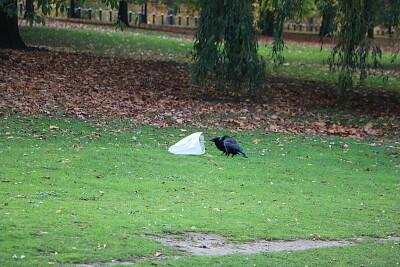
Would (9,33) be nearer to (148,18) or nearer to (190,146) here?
(190,146)


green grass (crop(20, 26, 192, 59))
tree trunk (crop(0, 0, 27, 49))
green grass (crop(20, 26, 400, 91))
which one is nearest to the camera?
tree trunk (crop(0, 0, 27, 49))

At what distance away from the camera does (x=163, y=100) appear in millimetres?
18266

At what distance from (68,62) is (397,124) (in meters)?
11.6

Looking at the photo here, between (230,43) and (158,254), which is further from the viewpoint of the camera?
(230,43)

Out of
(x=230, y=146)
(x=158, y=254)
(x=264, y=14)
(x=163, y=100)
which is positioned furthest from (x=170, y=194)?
(x=264, y=14)

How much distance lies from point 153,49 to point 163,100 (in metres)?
11.0

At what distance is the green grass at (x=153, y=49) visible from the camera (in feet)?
82.4

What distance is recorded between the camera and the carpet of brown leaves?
1600cm

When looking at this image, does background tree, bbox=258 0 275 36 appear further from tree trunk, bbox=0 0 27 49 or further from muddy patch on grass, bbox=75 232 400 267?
muddy patch on grass, bbox=75 232 400 267

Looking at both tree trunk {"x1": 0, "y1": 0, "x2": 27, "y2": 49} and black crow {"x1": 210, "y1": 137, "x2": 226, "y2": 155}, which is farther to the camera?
tree trunk {"x1": 0, "y1": 0, "x2": 27, "y2": 49}

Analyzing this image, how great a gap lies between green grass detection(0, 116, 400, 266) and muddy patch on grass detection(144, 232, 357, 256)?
159mm

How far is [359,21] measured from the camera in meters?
18.0

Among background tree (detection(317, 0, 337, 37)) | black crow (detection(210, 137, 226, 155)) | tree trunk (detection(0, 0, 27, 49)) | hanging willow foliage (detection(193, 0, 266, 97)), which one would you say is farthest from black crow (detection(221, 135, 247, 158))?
tree trunk (detection(0, 0, 27, 49))

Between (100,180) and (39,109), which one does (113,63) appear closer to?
(39,109)
